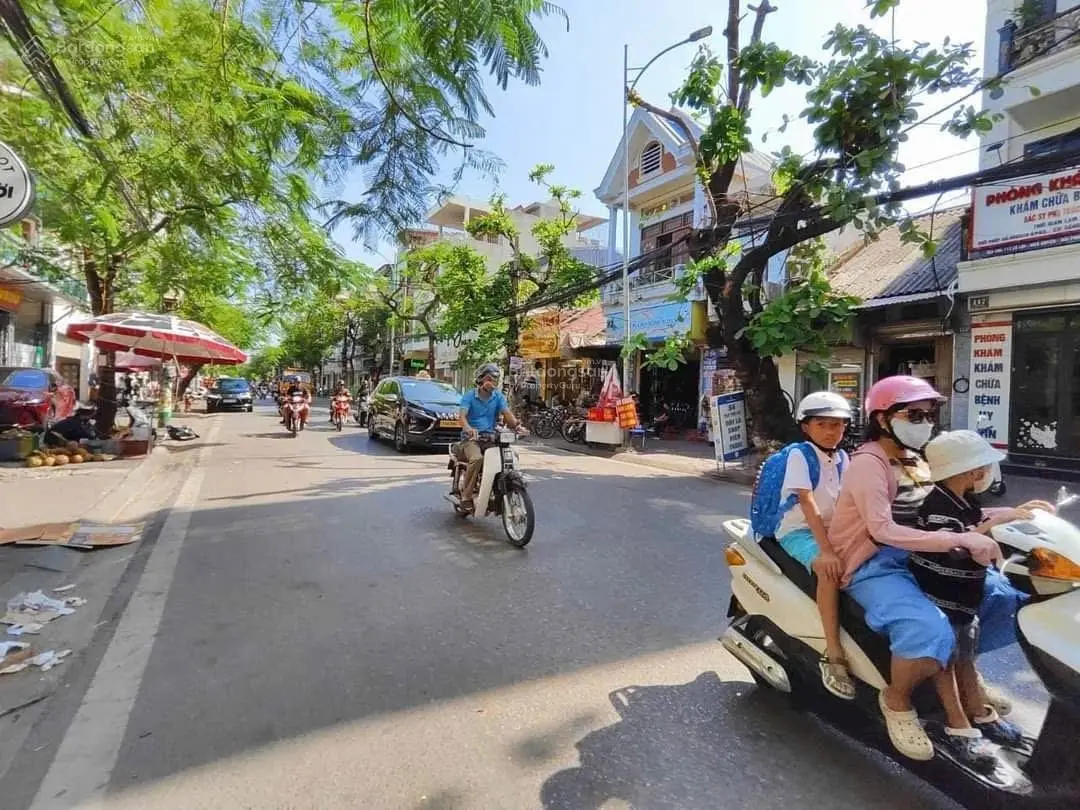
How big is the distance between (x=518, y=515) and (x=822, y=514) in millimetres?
3423

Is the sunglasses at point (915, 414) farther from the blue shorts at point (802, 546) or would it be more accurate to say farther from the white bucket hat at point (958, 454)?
the blue shorts at point (802, 546)

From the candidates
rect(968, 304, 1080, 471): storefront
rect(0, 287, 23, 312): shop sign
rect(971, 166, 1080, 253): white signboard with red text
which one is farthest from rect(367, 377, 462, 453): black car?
rect(0, 287, 23, 312): shop sign

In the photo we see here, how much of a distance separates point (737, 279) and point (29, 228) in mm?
11652

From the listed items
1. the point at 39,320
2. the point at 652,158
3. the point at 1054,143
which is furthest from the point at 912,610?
the point at 39,320

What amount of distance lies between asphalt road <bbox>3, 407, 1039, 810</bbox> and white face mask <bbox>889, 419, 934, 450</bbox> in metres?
1.23

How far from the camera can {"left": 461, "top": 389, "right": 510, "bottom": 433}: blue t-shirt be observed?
645 cm

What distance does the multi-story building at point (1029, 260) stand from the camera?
1027cm

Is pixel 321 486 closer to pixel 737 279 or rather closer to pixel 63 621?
pixel 63 621

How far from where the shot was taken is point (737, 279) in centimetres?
1011

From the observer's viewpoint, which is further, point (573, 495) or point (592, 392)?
point (592, 392)

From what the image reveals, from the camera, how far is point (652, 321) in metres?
18.8

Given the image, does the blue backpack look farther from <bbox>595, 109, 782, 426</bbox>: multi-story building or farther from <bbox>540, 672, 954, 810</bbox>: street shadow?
<bbox>595, 109, 782, 426</bbox>: multi-story building

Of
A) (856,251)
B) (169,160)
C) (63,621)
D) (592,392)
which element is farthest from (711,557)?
(592,392)

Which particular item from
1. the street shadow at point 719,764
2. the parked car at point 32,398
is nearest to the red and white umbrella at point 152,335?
the parked car at point 32,398
